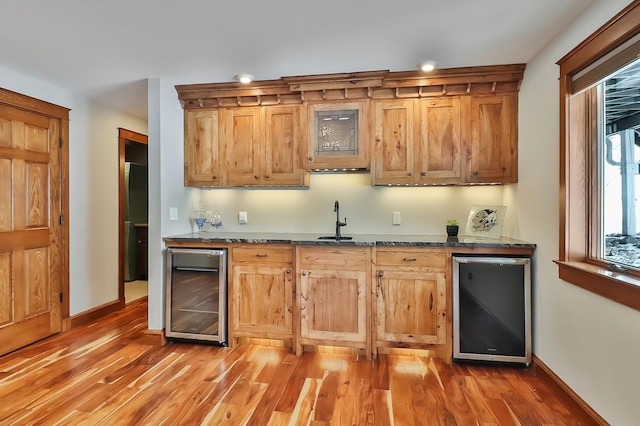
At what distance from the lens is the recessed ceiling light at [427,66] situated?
260 centimetres

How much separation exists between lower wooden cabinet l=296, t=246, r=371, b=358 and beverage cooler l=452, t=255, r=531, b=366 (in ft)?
2.33

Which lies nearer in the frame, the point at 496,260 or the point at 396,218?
the point at 496,260

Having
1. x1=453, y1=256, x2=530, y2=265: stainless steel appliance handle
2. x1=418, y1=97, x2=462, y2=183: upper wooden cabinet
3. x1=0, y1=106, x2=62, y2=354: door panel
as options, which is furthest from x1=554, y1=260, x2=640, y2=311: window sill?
x1=0, y1=106, x2=62, y2=354: door panel

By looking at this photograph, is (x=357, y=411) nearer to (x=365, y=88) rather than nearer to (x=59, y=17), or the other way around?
(x=365, y=88)

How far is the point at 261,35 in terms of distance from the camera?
87.1 inches

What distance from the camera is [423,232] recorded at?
3199 mm

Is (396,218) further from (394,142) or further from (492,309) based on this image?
(492,309)

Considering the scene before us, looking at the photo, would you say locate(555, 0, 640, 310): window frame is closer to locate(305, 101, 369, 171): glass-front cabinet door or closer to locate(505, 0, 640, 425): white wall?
locate(505, 0, 640, 425): white wall

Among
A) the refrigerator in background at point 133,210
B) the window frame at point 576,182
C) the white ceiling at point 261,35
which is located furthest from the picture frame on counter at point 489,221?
the refrigerator in background at point 133,210

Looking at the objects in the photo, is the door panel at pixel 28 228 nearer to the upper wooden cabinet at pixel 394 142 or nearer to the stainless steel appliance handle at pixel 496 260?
the upper wooden cabinet at pixel 394 142

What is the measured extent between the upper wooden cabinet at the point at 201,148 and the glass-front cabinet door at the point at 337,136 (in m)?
0.94

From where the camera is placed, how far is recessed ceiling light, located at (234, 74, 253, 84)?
287 cm

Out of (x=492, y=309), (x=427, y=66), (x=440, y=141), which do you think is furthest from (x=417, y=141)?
(x=492, y=309)

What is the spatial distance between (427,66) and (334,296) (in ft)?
A: 6.61
